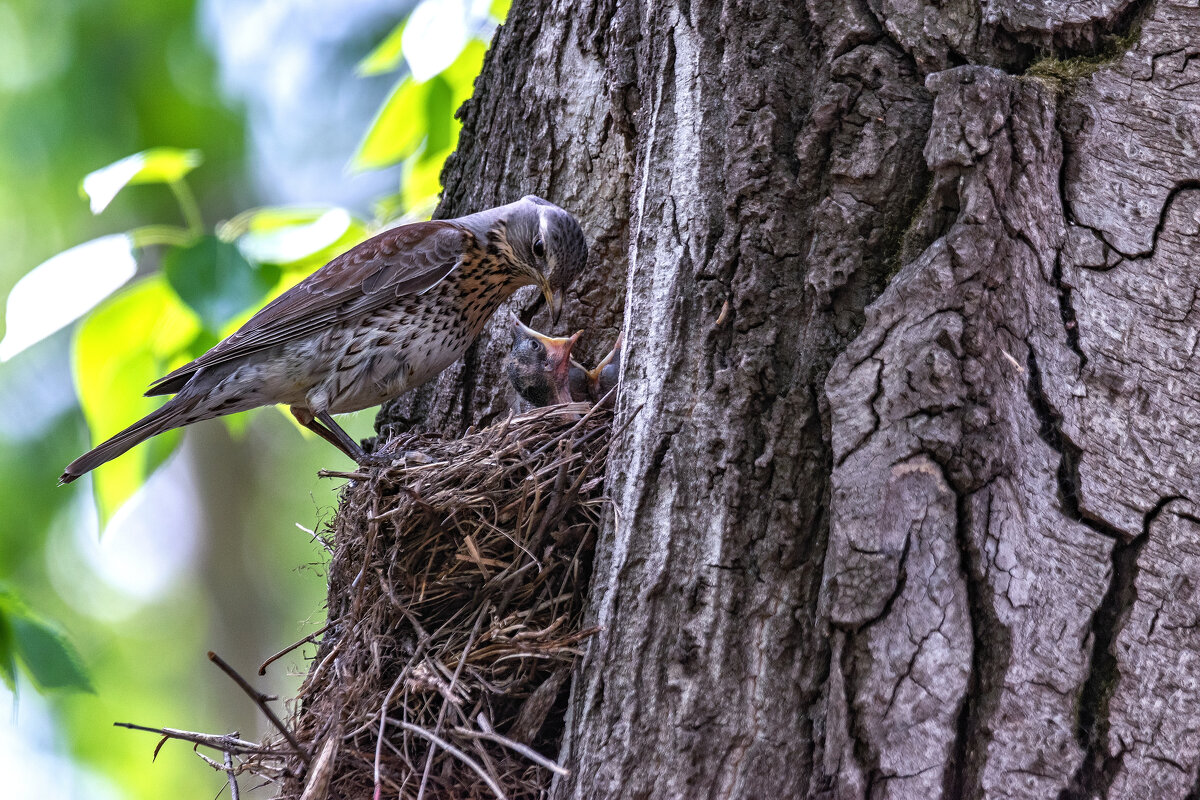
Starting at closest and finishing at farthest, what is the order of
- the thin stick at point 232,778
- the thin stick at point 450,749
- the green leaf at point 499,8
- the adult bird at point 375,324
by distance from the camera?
the thin stick at point 450,749 < the thin stick at point 232,778 < the adult bird at point 375,324 < the green leaf at point 499,8

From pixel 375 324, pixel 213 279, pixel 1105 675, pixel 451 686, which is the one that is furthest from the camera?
pixel 375 324

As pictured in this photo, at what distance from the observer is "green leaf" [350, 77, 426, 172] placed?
427 centimetres

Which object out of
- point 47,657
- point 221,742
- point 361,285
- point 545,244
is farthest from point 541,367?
point 47,657

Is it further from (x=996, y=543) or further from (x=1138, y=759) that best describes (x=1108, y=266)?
(x=1138, y=759)

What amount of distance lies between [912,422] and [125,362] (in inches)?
122

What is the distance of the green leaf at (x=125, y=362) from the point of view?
3.66 m

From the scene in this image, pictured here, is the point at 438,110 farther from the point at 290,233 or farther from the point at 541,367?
the point at 541,367

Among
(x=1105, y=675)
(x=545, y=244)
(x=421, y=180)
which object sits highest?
(x=421, y=180)

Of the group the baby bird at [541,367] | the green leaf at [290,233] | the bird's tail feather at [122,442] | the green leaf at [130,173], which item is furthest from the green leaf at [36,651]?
the baby bird at [541,367]

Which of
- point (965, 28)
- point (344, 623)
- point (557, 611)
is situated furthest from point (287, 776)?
point (965, 28)

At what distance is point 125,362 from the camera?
12.5 feet

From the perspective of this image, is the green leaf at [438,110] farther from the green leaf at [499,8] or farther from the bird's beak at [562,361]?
the bird's beak at [562,361]

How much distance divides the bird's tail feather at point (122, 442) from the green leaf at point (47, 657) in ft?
3.62

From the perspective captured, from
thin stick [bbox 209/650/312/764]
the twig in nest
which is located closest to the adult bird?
the twig in nest
